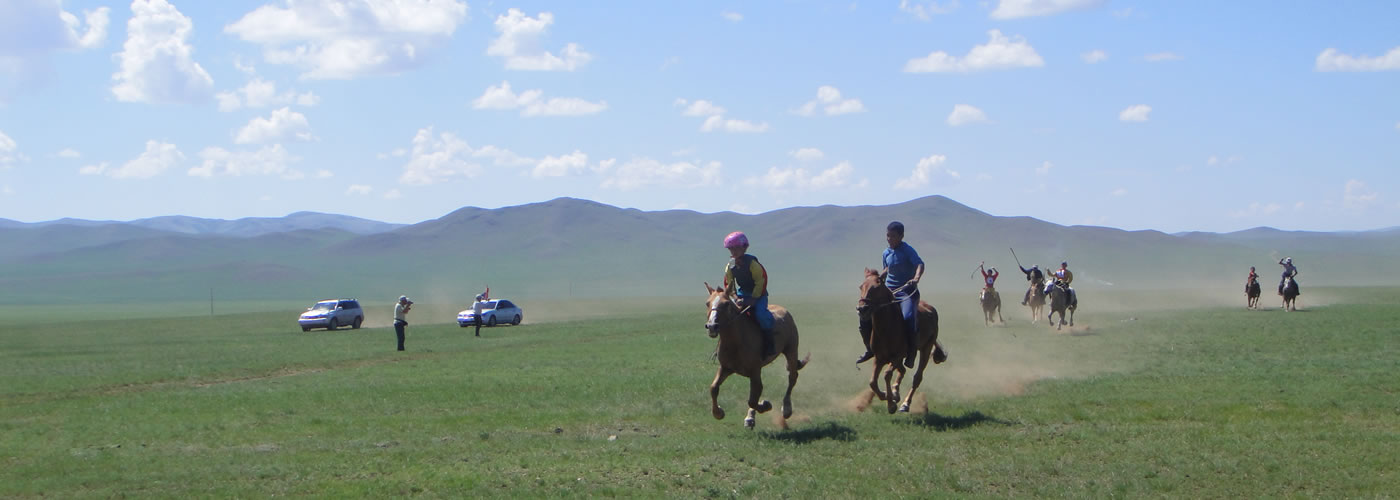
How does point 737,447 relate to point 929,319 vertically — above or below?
below

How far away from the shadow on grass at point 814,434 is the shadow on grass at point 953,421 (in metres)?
1.02

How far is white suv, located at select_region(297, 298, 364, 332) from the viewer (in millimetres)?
55844

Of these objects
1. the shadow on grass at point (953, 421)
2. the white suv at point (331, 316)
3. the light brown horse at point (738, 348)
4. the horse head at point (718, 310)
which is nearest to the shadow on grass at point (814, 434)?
the light brown horse at point (738, 348)

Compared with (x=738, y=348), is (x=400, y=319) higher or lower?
higher

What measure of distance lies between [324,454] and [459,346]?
25.5 meters

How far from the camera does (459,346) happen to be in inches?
1540

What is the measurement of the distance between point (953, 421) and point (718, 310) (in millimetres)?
3479

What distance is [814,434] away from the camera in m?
13.8

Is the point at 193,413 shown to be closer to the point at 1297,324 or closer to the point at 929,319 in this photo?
the point at 929,319

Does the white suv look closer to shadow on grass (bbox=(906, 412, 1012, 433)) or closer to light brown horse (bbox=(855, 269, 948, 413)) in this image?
light brown horse (bbox=(855, 269, 948, 413))

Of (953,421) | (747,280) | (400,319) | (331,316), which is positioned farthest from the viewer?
(331,316)

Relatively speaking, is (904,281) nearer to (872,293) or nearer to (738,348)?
(872,293)

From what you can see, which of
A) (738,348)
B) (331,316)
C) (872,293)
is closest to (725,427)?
(738,348)

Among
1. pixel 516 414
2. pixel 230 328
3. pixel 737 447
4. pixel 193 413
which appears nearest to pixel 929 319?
pixel 737 447
